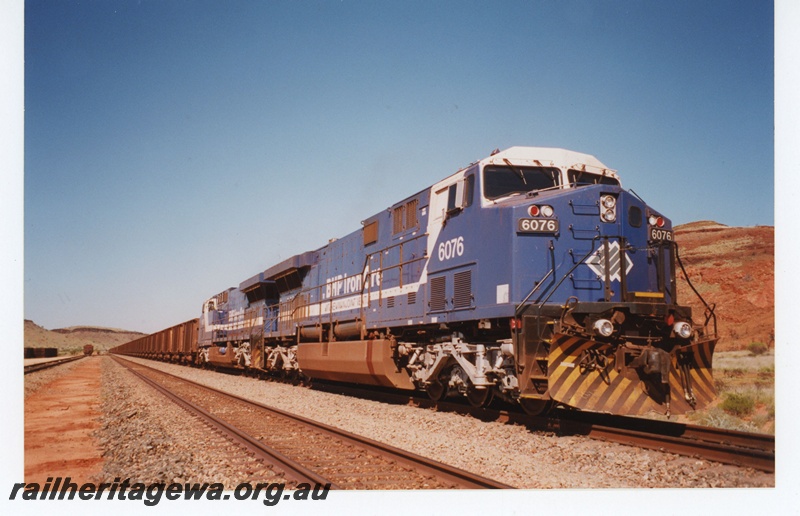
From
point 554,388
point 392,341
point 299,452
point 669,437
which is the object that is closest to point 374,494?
point 299,452

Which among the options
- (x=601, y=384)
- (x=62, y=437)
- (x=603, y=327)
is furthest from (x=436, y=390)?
(x=62, y=437)

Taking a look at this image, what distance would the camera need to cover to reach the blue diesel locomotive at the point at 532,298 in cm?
651

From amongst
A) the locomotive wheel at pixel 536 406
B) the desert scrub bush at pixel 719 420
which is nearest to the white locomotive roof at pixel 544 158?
the locomotive wheel at pixel 536 406

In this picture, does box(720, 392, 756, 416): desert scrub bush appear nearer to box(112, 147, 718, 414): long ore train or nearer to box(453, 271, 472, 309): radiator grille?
box(112, 147, 718, 414): long ore train

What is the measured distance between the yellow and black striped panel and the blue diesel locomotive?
0.01 metres

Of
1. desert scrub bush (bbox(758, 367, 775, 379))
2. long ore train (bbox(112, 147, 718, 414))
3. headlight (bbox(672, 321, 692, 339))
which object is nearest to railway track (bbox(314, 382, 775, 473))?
long ore train (bbox(112, 147, 718, 414))

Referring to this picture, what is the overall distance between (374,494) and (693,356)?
4132mm

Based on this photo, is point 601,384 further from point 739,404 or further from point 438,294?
point 739,404

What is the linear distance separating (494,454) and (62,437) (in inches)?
232

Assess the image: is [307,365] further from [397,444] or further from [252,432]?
[397,444]

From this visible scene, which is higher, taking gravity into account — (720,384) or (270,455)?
(270,455)

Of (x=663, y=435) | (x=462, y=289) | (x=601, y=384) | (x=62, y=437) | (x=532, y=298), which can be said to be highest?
(x=462, y=289)

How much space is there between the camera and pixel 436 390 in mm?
9648

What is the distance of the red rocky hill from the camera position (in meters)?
19.6
